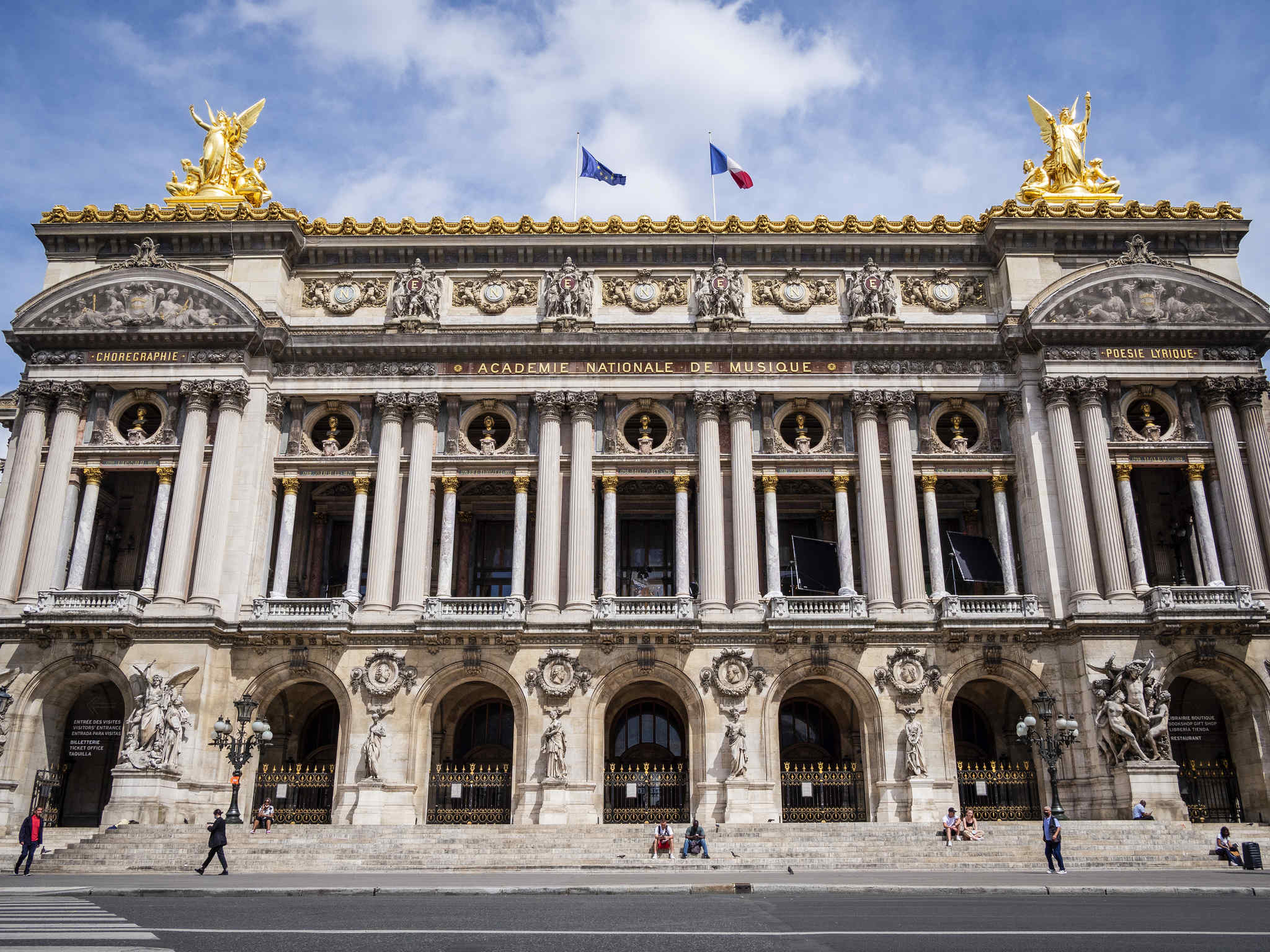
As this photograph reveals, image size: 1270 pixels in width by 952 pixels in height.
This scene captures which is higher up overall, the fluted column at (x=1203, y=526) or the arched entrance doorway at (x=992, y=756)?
the fluted column at (x=1203, y=526)

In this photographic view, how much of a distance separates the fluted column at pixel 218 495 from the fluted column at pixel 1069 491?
29.8 meters

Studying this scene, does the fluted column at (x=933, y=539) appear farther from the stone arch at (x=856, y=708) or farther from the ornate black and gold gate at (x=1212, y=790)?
the ornate black and gold gate at (x=1212, y=790)

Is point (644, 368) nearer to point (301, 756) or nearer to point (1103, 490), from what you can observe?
point (1103, 490)

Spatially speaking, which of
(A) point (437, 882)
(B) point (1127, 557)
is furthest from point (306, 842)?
(B) point (1127, 557)

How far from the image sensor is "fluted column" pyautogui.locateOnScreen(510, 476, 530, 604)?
1515 inches

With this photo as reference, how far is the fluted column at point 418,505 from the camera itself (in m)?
38.2

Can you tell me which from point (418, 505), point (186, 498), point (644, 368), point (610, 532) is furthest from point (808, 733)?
point (186, 498)

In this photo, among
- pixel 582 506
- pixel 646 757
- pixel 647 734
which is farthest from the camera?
pixel 647 734

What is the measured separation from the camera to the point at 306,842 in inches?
1187

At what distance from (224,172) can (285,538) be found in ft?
54.2

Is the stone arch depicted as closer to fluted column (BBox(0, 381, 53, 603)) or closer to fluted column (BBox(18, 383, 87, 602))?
fluted column (BBox(18, 383, 87, 602))

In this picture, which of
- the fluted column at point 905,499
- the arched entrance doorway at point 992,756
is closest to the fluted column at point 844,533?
the fluted column at point 905,499

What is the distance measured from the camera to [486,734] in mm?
40750

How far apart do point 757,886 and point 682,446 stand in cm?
2113
